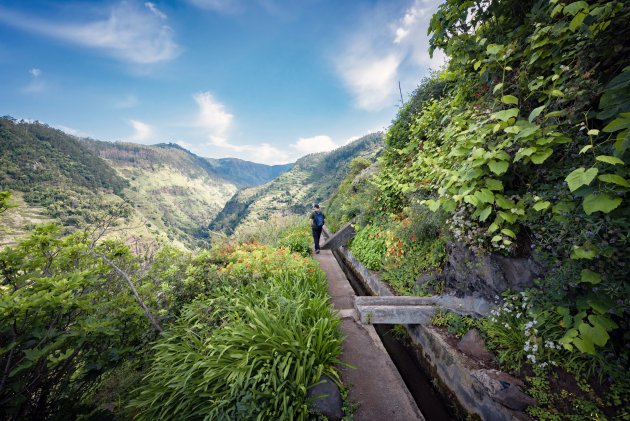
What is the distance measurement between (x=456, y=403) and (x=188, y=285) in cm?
448

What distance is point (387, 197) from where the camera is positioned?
273 inches

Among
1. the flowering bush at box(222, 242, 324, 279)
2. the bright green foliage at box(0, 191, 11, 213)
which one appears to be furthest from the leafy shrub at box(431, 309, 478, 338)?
the bright green foliage at box(0, 191, 11, 213)

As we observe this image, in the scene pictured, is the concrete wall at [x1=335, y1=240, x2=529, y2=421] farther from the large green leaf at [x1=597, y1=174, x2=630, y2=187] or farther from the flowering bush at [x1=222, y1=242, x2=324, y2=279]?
the flowering bush at [x1=222, y1=242, x2=324, y2=279]

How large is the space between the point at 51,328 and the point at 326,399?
2829 mm

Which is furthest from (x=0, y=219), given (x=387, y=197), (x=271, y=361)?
(x=387, y=197)

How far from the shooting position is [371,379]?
9.52 ft

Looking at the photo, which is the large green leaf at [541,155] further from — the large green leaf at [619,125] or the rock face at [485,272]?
the rock face at [485,272]

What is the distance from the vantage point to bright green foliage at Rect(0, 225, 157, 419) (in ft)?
6.42

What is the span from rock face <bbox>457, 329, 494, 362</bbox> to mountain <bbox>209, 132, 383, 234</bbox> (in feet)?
157

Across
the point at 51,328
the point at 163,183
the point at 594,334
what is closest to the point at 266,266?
the point at 51,328

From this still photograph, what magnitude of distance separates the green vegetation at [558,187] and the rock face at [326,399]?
6.17 ft

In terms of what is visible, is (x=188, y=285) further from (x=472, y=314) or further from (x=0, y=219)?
(x=472, y=314)

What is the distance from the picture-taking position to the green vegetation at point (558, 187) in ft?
6.05

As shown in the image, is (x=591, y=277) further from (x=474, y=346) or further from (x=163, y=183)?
(x=163, y=183)
